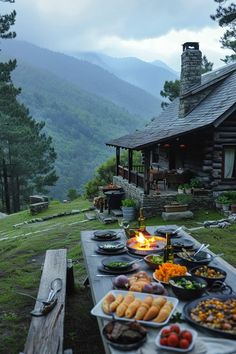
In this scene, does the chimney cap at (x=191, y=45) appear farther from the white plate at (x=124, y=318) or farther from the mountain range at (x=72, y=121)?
the mountain range at (x=72, y=121)

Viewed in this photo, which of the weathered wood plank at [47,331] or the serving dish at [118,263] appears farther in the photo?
the serving dish at [118,263]

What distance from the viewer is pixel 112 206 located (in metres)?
17.5

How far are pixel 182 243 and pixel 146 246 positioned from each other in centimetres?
61

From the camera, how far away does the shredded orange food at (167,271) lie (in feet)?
15.1

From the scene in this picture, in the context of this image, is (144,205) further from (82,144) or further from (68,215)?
(82,144)

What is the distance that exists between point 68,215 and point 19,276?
11.6 m

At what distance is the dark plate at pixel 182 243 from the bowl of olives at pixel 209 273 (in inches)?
36.3

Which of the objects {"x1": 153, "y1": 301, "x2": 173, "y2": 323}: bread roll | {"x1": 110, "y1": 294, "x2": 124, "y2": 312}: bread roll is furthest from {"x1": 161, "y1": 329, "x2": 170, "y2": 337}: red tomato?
{"x1": 110, "y1": 294, "x2": 124, "y2": 312}: bread roll

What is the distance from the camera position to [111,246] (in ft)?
19.8

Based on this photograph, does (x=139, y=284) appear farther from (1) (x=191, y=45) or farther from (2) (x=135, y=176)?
(1) (x=191, y=45)

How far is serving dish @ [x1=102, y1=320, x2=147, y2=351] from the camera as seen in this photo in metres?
3.21

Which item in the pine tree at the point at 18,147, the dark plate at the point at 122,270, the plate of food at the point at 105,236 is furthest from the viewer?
the pine tree at the point at 18,147

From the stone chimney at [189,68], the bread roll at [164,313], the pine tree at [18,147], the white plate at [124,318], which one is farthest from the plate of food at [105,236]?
the pine tree at [18,147]

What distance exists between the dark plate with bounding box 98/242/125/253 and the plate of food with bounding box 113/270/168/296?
1.13m
